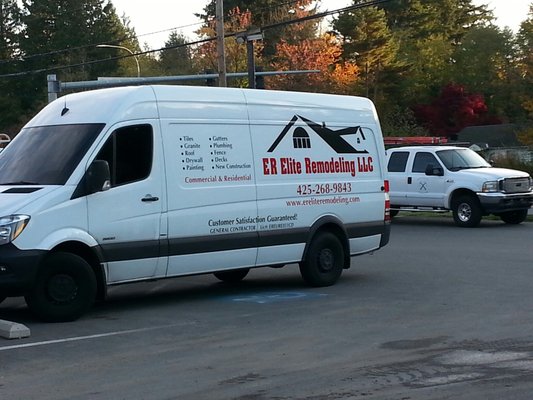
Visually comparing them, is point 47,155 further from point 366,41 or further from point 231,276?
point 366,41

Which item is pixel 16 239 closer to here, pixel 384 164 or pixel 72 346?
pixel 72 346

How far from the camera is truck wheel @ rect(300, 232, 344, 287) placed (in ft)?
45.4

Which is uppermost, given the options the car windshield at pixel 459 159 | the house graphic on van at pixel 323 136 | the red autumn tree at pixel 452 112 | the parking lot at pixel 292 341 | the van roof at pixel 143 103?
the red autumn tree at pixel 452 112

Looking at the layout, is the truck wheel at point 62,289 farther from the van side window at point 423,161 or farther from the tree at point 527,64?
the tree at point 527,64

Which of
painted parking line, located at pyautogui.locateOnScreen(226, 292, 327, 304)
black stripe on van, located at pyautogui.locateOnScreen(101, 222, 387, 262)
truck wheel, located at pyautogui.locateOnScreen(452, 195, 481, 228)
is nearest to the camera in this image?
black stripe on van, located at pyautogui.locateOnScreen(101, 222, 387, 262)

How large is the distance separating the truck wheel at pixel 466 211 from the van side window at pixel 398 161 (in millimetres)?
1962

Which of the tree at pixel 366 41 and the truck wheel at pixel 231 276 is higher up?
the tree at pixel 366 41

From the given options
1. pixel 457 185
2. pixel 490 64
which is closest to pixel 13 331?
pixel 457 185

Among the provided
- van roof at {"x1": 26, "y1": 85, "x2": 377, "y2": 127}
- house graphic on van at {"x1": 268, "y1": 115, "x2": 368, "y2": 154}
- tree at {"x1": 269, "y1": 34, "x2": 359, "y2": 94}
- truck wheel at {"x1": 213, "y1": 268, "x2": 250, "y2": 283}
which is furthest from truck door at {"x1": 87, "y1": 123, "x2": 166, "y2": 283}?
tree at {"x1": 269, "y1": 34, "x2": 359, "y2": 94}

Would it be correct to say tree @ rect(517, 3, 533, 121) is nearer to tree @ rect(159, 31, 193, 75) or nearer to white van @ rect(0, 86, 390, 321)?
tree @ rect(159, 31, 193, 75)

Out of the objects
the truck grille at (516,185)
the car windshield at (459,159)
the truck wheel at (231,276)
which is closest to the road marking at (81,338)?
the truck wheel at (231,276)

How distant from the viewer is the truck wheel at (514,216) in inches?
977

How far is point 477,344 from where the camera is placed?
9.65 meters

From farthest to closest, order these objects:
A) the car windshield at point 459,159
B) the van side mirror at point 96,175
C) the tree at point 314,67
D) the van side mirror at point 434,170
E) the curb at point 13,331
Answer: the tree at point 314,67 < the car windshield at point 459,159 < the van side mirror at point 434,170 < the van side mirror at point 96,175 < the curb at point 13,331
